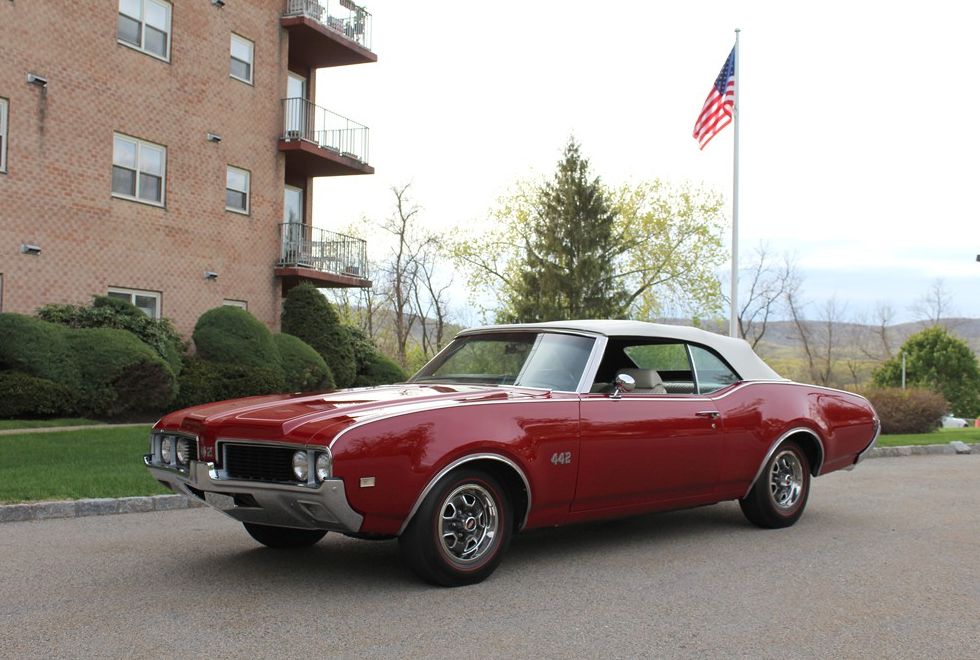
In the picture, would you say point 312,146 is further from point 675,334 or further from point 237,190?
point 675,334

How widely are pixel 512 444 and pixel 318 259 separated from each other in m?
21.5

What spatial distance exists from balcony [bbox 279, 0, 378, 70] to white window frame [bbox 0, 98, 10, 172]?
8740 mm

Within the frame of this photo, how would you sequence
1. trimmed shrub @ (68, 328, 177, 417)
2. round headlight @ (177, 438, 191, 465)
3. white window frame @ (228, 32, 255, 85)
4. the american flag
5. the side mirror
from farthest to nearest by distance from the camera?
1. white window frame @ (228, 32, 255, 85)
2. the american flag
3. trimmed shrub @ (68, 328, 177, 417)
4. the side mirror
5. round headlight @ (177, 438, 191, 465)

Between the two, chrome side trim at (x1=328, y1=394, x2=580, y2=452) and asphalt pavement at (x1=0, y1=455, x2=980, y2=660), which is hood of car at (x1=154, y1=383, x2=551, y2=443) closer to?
chrome side trim at (x1=328, y1=394, x2=580, y2=452)

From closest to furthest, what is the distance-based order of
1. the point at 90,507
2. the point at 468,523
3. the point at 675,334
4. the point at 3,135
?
the point at 468,523 → the point at 675,334 → the point at 90,507 → the point at 3,135

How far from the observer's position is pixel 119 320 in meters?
19.1

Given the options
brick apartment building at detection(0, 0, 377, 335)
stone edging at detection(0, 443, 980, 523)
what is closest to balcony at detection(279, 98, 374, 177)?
brick apartment building at detection(0, 0, 377, 335)

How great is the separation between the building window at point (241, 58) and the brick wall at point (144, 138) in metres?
0.20

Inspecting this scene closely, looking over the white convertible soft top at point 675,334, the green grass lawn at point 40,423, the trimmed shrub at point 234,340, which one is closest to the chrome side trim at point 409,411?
the white convertible soft top at point 675,334

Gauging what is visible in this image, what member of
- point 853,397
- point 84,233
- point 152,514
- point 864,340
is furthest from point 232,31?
point 864,340

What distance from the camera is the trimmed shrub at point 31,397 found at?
1597 centimetres

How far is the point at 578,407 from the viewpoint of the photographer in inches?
257

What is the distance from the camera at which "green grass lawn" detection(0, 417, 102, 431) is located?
609 inches

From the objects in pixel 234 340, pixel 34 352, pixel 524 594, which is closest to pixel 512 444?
pixel 524 594
